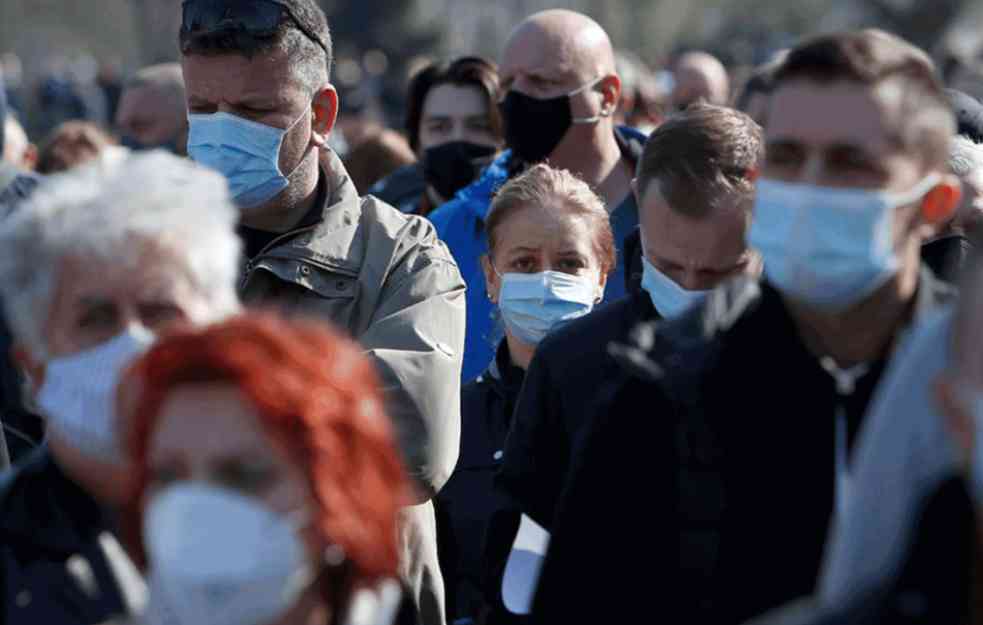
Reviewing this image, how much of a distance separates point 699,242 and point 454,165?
3903mm

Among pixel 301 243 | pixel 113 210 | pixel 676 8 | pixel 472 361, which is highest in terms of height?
pixel 113 210

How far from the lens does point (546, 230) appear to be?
5.91 metres

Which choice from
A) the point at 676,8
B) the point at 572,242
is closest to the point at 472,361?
the point at 572,242

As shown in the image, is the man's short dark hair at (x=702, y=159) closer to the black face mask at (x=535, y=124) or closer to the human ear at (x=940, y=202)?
the human ear at (x=940, y=202)

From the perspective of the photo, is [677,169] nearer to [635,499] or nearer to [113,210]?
[635,499]

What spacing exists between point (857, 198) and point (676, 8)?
63.5 meters

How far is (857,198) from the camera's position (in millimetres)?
3643

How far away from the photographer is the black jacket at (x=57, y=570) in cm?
349

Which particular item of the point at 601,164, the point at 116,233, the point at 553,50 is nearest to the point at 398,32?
the point at 553,50

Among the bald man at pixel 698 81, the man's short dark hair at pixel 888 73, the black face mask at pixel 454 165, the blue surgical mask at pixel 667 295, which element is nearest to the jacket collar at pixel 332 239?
the blue surgical mask at pixel 667 295

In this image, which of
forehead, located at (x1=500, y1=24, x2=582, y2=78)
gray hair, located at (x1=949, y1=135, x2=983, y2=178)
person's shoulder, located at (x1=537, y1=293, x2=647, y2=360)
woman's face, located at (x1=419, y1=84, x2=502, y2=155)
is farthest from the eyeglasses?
woman's face, located at (x1=419, y1=84, x2=502, y2=155)

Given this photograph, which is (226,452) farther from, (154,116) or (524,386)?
(154,116)

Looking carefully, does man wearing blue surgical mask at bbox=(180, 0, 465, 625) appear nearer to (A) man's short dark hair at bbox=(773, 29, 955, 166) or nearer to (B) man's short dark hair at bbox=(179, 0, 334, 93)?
(B) man's short dark hair at bbox=(179, 0, 334, 93)

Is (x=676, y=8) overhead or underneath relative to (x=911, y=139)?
underneath
